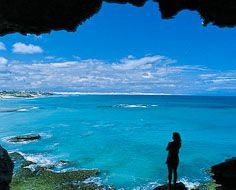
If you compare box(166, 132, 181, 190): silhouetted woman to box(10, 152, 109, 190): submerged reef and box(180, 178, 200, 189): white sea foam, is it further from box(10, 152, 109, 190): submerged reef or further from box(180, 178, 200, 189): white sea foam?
box(180, 178, 200, 189): white sea foam

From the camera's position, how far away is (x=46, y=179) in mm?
43750

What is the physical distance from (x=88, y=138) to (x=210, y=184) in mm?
43949

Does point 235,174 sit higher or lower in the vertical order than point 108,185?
higher

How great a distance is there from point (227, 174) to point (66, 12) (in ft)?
40.3

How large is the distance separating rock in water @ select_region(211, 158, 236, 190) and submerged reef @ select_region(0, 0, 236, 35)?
816cm

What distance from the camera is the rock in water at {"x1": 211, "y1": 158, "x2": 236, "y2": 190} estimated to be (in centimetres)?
1673

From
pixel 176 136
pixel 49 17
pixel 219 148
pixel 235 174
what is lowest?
pixel 219 148

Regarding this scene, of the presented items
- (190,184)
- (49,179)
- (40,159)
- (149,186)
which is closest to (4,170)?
(49,179)

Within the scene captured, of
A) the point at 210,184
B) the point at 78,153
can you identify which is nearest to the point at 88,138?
the point at 78,153

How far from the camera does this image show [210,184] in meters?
41.6

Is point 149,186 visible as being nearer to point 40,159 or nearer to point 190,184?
point 190,184

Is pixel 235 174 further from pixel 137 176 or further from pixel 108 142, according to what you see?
pixel 108 142

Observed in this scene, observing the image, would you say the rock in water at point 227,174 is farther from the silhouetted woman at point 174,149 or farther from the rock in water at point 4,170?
→ the rock in water at point 4,170

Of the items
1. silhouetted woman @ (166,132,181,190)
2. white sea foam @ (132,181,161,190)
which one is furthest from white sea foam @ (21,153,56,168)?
silhouetted woman @ (166,132,181,190)
